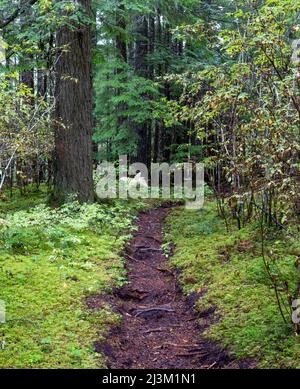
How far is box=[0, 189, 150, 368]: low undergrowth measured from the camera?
13.5 ft

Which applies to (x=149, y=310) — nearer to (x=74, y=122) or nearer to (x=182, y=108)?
(x=182, y=108)

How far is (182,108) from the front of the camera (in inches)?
300

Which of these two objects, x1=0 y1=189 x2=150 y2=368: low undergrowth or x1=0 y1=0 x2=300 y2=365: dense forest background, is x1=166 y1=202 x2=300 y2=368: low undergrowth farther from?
x1=0 y1=189 x2=150 y2=368: low undergrowth

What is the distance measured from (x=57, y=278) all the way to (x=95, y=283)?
556 millimetres

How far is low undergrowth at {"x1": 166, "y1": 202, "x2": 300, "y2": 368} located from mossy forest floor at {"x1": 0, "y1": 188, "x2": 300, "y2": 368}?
13 mm

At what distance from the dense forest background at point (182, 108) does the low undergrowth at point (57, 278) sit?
0.49m

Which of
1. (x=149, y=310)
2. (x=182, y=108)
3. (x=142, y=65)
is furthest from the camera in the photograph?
(x=142, y=65)

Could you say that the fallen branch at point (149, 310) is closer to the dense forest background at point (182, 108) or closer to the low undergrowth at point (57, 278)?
the low undergrowth at point (57, 278)

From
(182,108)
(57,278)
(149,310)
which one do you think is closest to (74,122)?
(182,108)

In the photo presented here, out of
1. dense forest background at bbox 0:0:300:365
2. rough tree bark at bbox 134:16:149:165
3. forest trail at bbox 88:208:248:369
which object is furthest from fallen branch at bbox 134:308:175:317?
rough tree bark at bbox 134:16:149:165

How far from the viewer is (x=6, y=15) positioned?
30.3 ft

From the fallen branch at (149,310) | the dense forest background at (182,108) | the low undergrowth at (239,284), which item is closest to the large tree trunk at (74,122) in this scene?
the dense forest background at (182,108)
